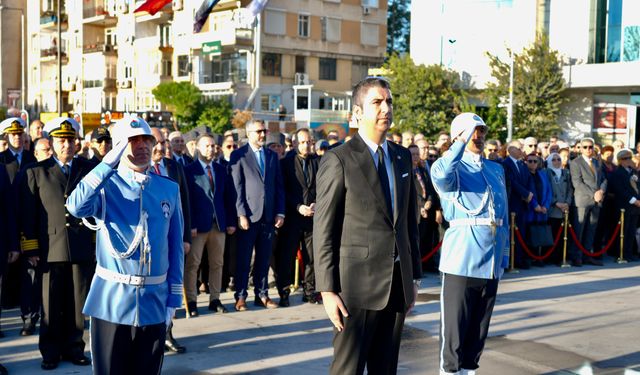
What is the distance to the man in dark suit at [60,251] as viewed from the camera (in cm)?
787

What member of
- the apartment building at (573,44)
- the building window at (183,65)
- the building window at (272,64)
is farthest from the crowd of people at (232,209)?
the building window at (183,65)

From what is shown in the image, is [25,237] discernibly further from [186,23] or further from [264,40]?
[186,23]

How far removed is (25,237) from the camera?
829 cm

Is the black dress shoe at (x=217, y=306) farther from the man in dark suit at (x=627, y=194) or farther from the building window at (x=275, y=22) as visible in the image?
the building window at (x=275, y=22)

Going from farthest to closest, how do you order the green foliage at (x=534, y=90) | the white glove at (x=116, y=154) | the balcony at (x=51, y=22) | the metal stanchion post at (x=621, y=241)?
the balcony at (x=51, y=22)
the green foliage at (x=534, y=90)
the metal stanchion post at (x=621, y=241)
the white glove at (x=116, y=154)

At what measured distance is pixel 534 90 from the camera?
3906cm

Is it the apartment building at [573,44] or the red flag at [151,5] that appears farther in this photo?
the red flag at [151,5]

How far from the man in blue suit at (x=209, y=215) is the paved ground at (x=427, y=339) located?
41 cm

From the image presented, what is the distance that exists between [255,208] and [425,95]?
108 ft

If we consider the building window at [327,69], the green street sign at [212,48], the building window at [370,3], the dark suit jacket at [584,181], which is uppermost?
the building window at [370,3]

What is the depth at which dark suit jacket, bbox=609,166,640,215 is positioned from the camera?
16656 mm

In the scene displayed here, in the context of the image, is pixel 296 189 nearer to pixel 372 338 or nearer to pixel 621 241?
pixel 372 338

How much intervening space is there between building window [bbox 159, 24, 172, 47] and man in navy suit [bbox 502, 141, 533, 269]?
49059 millimetres

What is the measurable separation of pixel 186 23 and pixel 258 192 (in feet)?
164
